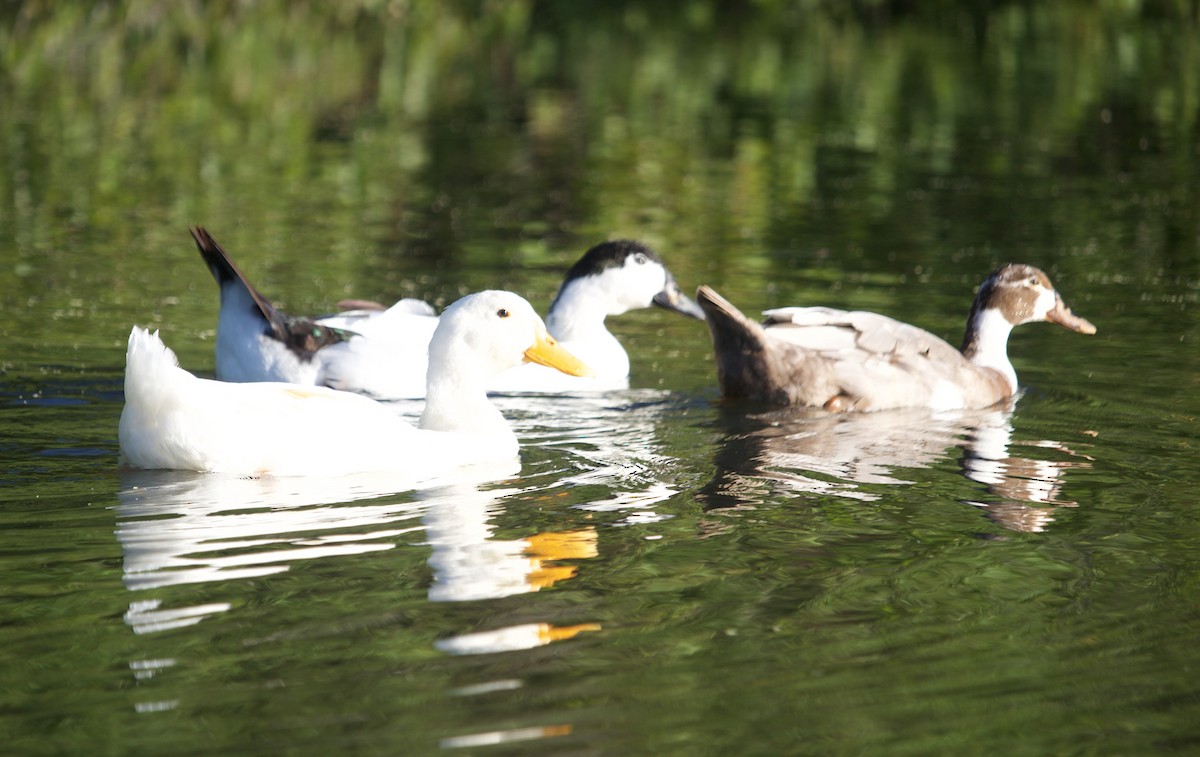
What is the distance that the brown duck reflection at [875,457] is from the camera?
727 cm

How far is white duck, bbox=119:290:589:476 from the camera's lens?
7.07 meters

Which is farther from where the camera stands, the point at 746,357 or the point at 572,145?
the point at 572,145

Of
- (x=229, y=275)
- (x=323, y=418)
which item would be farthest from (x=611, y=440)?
(x=229, y=275)

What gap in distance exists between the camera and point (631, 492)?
24.0 feet

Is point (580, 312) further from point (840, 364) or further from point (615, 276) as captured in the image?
point (840, 364)

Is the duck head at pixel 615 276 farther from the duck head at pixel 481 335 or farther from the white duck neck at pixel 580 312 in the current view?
the duck head at pixel 481 335

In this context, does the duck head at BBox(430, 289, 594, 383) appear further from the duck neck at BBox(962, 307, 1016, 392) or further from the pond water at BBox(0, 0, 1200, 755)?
the duck neck at BBox(962, 307, 1016, 392)

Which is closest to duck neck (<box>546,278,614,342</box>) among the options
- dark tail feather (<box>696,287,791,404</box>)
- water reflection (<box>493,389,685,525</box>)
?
water reflection (<box>493,389,685,525</box>)

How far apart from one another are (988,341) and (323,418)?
4.51 m

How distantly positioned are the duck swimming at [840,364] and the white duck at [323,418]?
172 cm

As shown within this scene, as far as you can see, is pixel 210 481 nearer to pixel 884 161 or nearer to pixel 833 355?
pixel 833 355

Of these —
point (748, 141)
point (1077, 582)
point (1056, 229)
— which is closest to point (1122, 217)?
point (1056, 229)

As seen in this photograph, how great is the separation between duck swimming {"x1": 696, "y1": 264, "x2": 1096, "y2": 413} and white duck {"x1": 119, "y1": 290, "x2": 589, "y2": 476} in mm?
1724

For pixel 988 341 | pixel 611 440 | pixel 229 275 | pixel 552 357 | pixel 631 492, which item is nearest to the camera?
pixel 631 492
